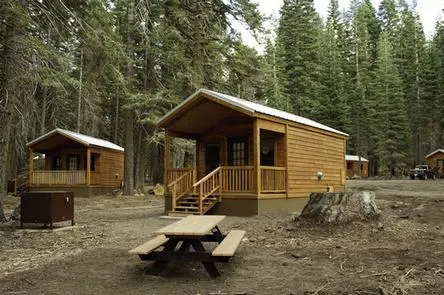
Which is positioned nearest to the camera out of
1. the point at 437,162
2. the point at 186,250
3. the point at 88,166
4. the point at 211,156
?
the point at 186,250

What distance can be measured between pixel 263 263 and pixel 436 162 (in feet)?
141

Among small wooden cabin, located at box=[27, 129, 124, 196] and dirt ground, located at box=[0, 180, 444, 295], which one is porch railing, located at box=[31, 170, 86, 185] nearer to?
small wooden cabin, located at box=[27, 129, 124, 196]

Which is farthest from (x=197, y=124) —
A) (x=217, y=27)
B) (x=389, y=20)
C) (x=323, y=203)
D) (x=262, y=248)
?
(x=389, y=20)

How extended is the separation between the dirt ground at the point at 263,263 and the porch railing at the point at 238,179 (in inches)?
137

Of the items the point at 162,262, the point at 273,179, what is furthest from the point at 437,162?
the point at 162,262

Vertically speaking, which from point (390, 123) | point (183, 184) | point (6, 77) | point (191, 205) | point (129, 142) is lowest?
point (191, 205)

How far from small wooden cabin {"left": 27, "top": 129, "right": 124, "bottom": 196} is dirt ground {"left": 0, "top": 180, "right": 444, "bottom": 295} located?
608 inches

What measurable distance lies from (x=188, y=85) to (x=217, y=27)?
12.1 metres

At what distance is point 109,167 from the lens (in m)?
29.0

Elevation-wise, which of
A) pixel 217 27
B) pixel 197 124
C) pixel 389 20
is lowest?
pixel 197 124

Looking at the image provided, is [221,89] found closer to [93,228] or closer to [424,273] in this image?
[93,228]

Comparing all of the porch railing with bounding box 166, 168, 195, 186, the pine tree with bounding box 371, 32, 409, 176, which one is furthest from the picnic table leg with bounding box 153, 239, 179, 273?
the pine tree with bounding box 371, 32, 409, 176

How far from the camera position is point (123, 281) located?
5.87 metres

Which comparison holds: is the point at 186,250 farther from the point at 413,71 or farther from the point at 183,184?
the point at 413,71
